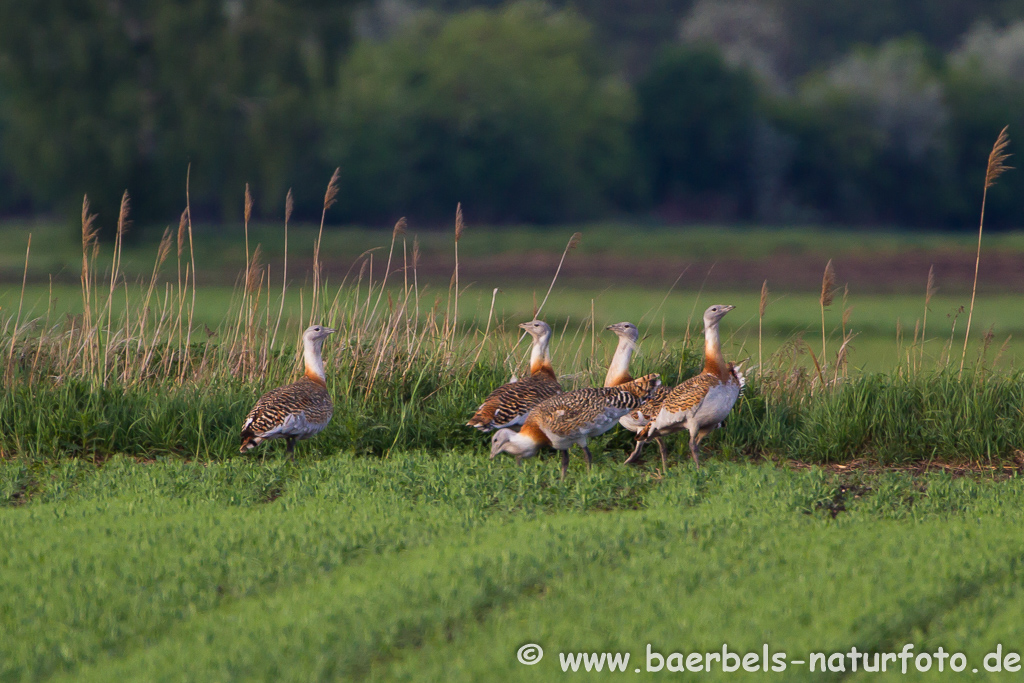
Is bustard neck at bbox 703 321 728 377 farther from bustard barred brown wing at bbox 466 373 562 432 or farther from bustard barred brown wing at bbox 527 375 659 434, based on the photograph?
bustard barred brown wing at bbox 466 373 562 432

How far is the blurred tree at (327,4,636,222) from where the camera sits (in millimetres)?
46062

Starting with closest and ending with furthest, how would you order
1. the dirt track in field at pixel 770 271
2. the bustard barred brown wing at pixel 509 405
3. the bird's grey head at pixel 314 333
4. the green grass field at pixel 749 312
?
1. the bustard barred brown wing at pixel 509 405
2. the bird's grey head at pixel 314 333
3. the green grass field at pixel 749 312
4. the dirt track in field at pixel 770 271

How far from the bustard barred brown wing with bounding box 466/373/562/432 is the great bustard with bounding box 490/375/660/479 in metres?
0.19

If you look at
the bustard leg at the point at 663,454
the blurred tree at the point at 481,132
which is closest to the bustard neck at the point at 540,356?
the bustard leg at the point at 663,454

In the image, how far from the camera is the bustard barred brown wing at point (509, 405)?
7281 mm

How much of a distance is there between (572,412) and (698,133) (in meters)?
45.1

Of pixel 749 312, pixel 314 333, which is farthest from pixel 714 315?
pixel 749 312

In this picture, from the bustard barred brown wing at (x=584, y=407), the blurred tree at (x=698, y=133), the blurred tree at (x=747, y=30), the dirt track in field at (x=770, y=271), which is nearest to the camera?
the bustard barred brown wing at (x=584, y=407)

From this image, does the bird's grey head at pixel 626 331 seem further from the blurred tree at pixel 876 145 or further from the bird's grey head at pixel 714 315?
the blurred tree at pixel 876 145

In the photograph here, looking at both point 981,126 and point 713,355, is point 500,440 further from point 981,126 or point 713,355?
point 981,126

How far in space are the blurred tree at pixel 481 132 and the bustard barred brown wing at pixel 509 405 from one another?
38.1m

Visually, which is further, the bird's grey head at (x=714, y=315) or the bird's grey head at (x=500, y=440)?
the bird's grey head at (x=714, y=315)

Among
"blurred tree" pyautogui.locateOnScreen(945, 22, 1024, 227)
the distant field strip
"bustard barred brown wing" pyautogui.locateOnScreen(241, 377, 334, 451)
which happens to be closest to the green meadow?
the distant field strip

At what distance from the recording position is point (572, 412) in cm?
672
